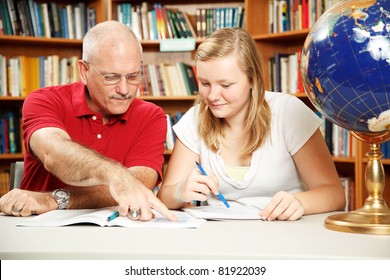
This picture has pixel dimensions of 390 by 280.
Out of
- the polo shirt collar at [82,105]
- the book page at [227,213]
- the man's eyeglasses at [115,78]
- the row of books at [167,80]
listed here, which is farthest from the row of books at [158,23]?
the book page at [227,213]

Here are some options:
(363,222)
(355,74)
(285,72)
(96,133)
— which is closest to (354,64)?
(355,74)

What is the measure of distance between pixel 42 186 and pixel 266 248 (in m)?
1.28

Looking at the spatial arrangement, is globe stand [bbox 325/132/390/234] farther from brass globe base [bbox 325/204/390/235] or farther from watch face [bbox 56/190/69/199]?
watch face [bbox 56/190/69/199]

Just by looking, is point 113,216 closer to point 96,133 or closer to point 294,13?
point 96,133

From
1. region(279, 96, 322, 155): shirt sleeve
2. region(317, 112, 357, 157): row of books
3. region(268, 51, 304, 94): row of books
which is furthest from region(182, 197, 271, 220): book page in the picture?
region(268, 51, 304, 94): row of books

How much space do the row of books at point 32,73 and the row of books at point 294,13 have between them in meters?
1.55

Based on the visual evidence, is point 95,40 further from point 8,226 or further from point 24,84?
point 24,84

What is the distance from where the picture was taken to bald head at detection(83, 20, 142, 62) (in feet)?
7.18

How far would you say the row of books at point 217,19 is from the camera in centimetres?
443

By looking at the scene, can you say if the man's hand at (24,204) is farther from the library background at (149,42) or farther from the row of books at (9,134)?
the row of books at (9,134)

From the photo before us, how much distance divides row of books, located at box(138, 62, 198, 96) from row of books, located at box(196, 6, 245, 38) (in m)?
0.30

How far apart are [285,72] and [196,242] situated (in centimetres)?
308
